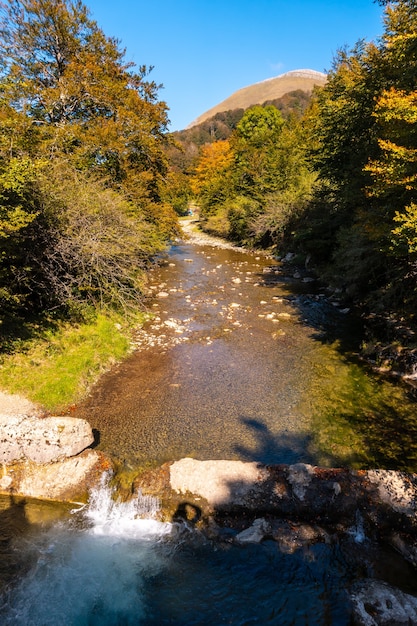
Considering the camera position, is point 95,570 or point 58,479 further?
point 58,479

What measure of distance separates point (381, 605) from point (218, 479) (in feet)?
9.33

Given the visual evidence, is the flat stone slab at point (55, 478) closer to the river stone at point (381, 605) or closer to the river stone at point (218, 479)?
the river stone at point (218, 479)

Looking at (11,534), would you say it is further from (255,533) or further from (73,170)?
(73,170)

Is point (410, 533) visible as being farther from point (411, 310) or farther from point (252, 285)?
point (252, 285)

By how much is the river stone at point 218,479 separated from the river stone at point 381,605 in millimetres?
2058

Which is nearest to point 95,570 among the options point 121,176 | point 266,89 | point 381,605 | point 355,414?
point 381,605

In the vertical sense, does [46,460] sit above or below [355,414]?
above

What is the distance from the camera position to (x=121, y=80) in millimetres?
19297

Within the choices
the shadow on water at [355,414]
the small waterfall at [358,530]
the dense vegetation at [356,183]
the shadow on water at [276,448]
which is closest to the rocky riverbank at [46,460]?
the shadow on water at [276,448]

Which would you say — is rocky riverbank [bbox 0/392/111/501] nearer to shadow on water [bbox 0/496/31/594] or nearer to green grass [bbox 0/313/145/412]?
shadow on water [bbox 0/496/31/594]

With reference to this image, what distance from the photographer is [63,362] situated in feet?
33.3

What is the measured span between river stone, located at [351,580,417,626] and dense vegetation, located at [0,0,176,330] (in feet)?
30.1

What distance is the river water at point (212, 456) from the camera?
Answer: 194 inches

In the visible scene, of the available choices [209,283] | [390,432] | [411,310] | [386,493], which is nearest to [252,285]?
[209,283]
